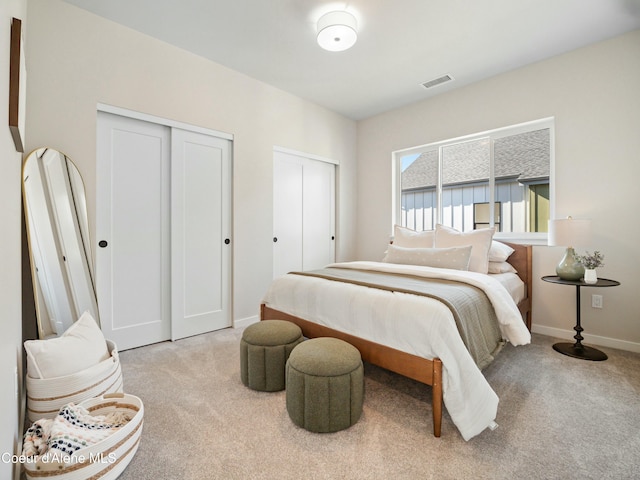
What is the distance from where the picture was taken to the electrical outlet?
8.96ft

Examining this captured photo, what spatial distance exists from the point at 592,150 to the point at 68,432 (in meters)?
4.16

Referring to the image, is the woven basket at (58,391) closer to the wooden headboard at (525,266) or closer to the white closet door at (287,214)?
the white closet door at (287,214)

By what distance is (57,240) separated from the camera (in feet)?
6.95

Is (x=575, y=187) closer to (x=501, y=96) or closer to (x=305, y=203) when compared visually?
(x=501, y=96)

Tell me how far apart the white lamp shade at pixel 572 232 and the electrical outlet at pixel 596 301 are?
634mm

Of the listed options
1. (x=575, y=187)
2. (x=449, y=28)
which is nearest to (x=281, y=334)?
(x=449, y=28)

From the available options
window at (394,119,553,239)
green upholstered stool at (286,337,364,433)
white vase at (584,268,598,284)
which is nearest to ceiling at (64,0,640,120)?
window at (394,119,553,239)

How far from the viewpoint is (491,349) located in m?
1.84

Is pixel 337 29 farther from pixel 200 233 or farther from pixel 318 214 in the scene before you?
pixel 318 214

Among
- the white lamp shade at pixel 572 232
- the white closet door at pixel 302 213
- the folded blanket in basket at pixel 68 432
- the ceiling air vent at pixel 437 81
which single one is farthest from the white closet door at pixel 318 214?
the folded blanket in basket at pixel 68 432

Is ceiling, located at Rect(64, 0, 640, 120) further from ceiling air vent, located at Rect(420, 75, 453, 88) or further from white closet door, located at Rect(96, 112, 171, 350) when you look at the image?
white closet door, located at Rect(96, 112, 171, 350)

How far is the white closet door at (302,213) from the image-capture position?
378cm

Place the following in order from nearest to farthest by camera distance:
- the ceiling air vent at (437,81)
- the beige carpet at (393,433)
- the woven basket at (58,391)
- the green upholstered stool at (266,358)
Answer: the beige carpet at (393,433)
the woven basket at (58,391)
the green upholstered stool at (266,358)
the ceiling air vent at (437,81)

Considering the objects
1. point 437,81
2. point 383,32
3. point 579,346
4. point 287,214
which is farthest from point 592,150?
point 287,214
